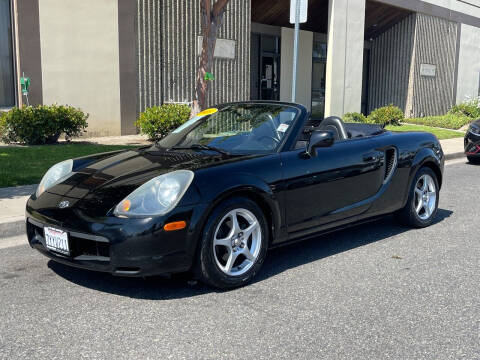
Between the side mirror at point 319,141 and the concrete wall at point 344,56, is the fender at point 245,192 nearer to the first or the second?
the side mirror at point 319,141

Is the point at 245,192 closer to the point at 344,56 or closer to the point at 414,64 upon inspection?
the point at 344,56

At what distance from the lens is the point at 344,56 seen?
18.8 metres

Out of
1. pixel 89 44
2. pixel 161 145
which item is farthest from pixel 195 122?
pixel 89 44

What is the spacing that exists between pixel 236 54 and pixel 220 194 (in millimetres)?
12808

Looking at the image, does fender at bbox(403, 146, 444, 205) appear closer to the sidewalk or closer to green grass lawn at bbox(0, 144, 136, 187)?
the sidewalk

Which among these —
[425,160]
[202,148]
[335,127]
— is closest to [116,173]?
[202,148]

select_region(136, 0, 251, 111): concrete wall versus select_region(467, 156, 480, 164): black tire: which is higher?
select_region(136, 0, 251, 111): concrete wall

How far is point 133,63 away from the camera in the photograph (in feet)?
45.4

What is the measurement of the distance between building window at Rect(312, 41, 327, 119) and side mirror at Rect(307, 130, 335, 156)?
1826 centimetres

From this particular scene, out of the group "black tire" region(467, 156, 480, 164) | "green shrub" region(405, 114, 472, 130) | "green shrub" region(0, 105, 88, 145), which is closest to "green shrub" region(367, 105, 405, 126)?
"green shrub" region(405, 114, 472, 130)

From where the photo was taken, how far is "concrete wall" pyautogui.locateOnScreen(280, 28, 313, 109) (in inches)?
825

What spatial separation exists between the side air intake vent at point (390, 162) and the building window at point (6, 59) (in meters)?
9.52

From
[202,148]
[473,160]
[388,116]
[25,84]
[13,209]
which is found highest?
[25,84]

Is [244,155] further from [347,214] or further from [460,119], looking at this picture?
[460,119]
